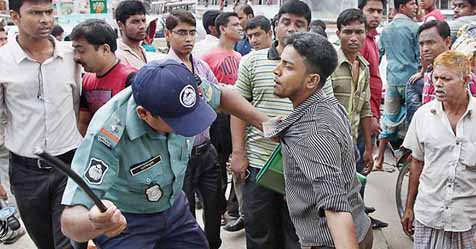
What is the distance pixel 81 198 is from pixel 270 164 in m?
0.95

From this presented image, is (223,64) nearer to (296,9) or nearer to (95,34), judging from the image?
(296,9)

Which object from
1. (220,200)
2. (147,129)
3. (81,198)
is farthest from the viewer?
(220,200)

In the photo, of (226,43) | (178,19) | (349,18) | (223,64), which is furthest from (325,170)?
(226,43)

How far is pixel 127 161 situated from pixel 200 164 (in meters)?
1.38

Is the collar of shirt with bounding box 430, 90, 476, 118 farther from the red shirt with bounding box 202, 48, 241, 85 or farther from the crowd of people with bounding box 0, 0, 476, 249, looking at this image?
the red shirt with bounding box 202, 48, 241, 85

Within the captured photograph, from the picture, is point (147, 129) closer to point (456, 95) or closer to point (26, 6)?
point (26, 6)

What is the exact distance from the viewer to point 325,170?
6.79 feet

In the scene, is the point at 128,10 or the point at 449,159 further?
the point at 128,10

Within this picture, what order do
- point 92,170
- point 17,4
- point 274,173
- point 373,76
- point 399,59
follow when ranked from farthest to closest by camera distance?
point 399,59 < point 373,76 < point 17,4 < point 274,173 < point 92,170

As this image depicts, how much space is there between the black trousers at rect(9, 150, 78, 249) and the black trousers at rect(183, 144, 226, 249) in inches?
30.3

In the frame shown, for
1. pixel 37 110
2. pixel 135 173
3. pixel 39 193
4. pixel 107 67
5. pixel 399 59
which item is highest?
pixel 107 67

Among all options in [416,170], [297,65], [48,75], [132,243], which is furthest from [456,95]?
[48,75]

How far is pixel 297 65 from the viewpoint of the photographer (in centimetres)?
235

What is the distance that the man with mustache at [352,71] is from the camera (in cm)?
374
